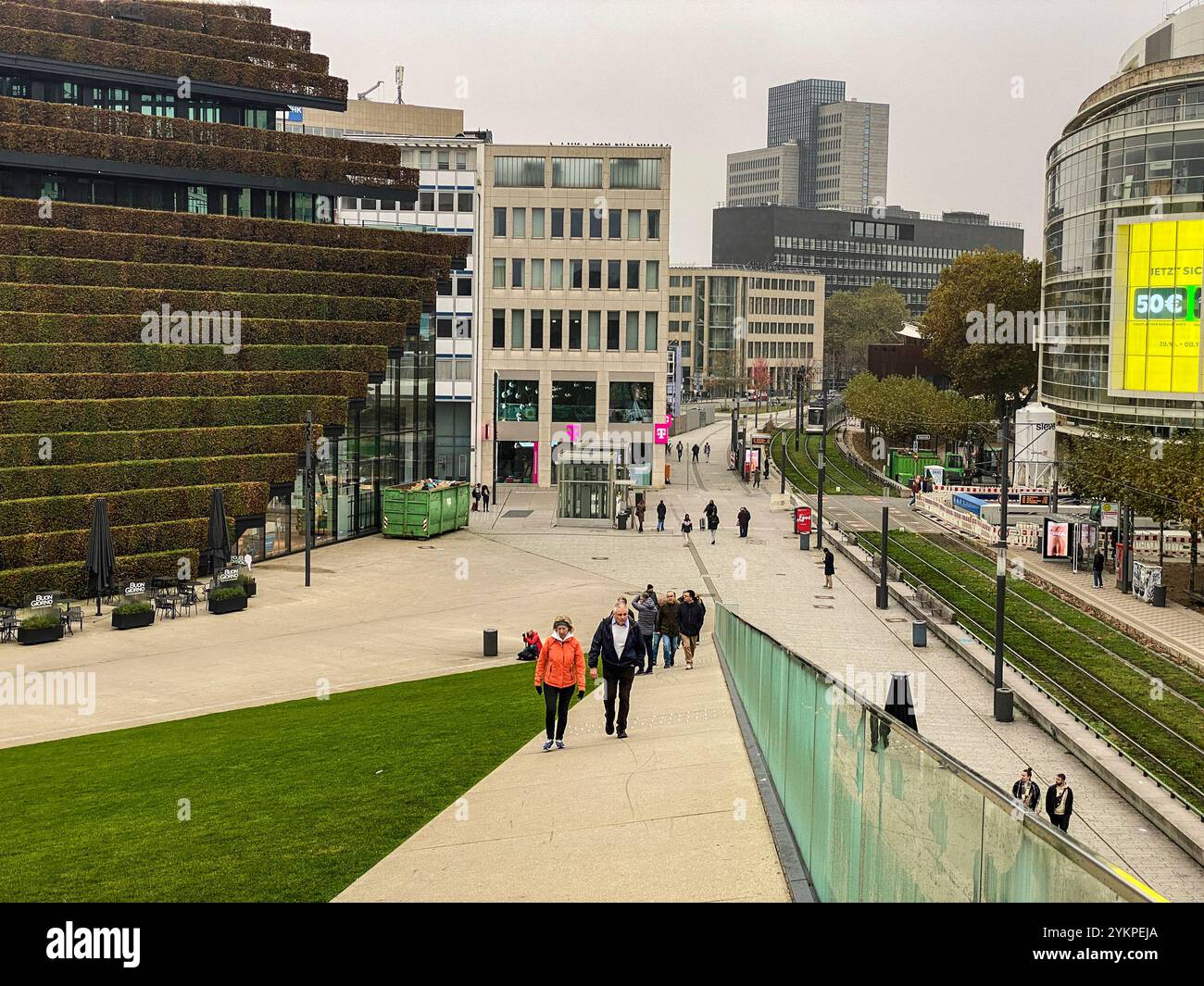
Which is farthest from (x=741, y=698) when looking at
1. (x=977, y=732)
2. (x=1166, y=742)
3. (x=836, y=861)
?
(x=1166, y=742)

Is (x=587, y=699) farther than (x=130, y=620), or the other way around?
(x=130, y=620)

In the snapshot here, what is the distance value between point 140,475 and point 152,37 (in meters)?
26.3

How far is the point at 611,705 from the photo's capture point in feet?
58.0

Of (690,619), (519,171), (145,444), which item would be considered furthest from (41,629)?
(519,171)

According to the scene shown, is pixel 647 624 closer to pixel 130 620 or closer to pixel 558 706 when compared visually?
pixel 558 706

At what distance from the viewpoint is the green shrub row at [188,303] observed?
44.2 meters

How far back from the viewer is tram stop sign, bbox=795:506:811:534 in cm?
5767

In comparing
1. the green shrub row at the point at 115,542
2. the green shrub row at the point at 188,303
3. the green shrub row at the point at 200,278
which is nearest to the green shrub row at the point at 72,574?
the green shrub row at the point at 115,542

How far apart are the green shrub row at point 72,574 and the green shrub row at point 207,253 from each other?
12654 mm

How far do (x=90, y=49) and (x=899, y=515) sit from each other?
44.5 m

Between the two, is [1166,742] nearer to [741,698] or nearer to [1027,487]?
[741,698]

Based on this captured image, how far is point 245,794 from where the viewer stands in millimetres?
16891

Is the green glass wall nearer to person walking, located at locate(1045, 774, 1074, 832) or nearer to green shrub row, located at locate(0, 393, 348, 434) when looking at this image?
person walking, located at locate(1045, 774, 1074, 832)

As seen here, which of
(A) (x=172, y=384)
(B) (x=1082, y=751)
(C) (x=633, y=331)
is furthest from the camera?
(C) (x=633, y=331)
